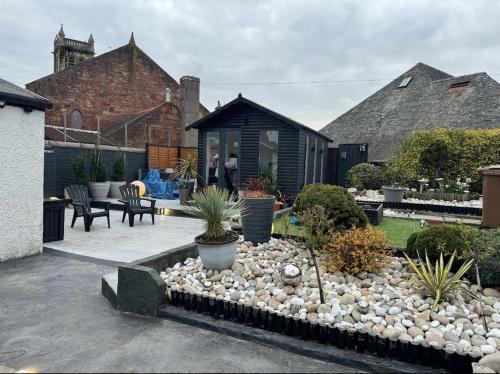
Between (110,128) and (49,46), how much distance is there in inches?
658

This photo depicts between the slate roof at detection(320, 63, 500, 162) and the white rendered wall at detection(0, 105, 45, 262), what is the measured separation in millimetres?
16633

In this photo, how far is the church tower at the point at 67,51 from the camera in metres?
33.2

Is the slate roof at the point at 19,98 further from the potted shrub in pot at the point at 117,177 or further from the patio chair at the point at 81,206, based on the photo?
the potted shrub in pot at the point at 117,177

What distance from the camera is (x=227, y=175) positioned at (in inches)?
504

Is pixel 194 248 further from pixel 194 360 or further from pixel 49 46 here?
pixel 49 46

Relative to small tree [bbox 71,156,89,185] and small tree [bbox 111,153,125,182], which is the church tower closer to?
small tree [bbox 111,153,125,182]

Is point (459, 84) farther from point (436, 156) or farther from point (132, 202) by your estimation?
point (132, 202)

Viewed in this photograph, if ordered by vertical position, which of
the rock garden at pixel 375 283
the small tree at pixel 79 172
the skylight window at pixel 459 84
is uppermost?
the skylight window at pixel 459 84

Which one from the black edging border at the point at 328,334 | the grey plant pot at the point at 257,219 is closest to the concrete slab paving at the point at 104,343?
the black edging border at the point at 328,334

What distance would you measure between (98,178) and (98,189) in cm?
57

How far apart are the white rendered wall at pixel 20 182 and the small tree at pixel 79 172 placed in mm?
6811

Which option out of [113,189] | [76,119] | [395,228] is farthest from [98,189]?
[76,119]

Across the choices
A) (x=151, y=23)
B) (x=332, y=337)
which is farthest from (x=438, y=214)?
(x=151, y=23)

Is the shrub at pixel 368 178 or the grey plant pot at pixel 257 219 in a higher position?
the shrub at pixel 368 178
